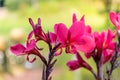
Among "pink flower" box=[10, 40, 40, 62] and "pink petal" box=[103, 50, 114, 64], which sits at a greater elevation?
"pink flower" box=[10, 40, 40, 62]

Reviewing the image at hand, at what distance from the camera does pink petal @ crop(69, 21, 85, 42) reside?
556mm

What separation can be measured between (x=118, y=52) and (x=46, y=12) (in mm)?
5518

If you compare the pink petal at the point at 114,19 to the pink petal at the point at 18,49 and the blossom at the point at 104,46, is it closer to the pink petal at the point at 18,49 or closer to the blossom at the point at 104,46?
the blossom at the point at 104,46

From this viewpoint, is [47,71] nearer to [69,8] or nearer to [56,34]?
[56,34]

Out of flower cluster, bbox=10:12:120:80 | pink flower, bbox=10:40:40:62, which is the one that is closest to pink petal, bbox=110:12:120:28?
flower cluster, bbox=10:12:120:80

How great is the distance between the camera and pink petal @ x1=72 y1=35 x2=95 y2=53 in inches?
21.4

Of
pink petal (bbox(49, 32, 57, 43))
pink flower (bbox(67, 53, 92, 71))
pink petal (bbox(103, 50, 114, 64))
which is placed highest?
pink petal (bbox(49, 32, 57, 43))

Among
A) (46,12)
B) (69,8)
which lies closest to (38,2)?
(46,12)

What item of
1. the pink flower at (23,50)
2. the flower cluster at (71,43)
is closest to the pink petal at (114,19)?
the flower cluster at (71,43)

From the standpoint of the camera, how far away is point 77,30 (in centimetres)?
56

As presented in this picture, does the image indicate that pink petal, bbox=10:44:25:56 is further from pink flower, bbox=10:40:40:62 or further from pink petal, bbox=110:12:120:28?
pink petal, bbox=110:12:120:28

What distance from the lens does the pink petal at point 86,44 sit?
544 millimetres

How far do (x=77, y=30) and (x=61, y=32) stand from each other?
18 millimetres

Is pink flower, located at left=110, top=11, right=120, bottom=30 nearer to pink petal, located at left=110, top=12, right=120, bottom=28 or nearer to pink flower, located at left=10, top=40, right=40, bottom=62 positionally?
pink petal, located at left=110, top=12, right=120, bottom=28
